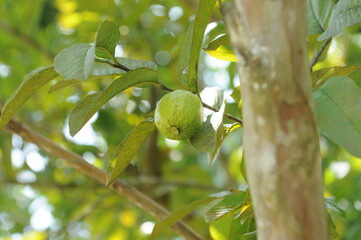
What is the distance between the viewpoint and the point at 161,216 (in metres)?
1.18

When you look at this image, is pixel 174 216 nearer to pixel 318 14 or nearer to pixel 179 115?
pixel 179 115

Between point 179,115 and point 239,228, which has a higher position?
point 179,115

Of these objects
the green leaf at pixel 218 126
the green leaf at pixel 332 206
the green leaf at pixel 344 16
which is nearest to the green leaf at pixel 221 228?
the green leaf at pixel 332 206

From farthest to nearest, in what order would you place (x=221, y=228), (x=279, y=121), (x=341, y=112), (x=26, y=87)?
(x=221, y=228) → (x=26, y=87) → (x=341, y=112) → (x=279, y=121)

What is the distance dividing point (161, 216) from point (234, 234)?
0.77 feet

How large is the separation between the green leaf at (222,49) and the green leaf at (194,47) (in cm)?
4

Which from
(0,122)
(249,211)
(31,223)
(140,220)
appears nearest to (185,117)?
(249,211)

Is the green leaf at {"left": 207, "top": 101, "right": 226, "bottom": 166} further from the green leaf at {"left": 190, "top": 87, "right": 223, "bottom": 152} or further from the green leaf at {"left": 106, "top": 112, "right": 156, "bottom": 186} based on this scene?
the green leaf at {"left": 106, "top": 112, "right": 156, "bottom": 186}

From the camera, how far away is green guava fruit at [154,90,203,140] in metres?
0.83

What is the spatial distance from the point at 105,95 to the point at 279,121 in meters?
0.40

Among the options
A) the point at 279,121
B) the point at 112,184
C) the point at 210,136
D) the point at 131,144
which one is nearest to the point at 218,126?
the point at 210,136

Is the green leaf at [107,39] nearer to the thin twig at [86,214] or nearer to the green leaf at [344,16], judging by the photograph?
the green leaf at [344,16]

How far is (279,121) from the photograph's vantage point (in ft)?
1.70

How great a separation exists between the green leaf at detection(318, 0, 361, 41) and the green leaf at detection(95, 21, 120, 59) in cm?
31
